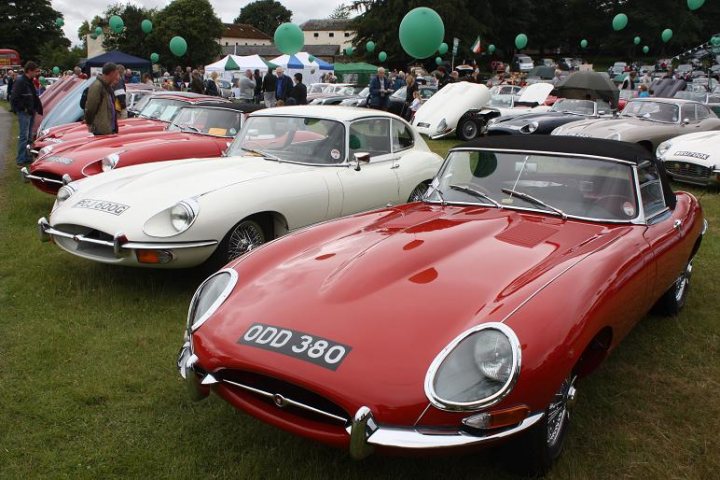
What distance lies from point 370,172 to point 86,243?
2.59m

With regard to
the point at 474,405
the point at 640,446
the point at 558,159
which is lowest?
the point at 640,446

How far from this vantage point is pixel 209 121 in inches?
313

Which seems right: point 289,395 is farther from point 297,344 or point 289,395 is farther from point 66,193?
point 66,193

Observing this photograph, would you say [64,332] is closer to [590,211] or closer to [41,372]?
[41,372]

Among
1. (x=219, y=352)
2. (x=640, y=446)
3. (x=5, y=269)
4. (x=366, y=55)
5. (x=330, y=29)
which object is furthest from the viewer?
(x=330, y=29)

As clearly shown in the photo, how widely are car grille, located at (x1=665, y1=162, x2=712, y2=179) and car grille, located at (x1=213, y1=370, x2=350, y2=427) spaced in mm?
8296

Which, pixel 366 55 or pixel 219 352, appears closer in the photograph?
pixel 219 352

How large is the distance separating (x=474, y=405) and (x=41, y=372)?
8.47 ft

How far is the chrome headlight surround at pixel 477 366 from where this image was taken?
2.15 m

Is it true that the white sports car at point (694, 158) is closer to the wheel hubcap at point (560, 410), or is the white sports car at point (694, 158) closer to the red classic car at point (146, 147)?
the red classic car at point (146, 147)

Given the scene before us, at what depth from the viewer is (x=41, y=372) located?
3475 millimetres

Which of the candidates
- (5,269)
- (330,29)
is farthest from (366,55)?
(330,29)

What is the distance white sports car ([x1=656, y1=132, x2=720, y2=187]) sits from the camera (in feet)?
28.6

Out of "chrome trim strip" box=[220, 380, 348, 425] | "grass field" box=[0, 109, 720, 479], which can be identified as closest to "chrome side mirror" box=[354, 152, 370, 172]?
"grass field" box=[0, 109, 720, 479]
